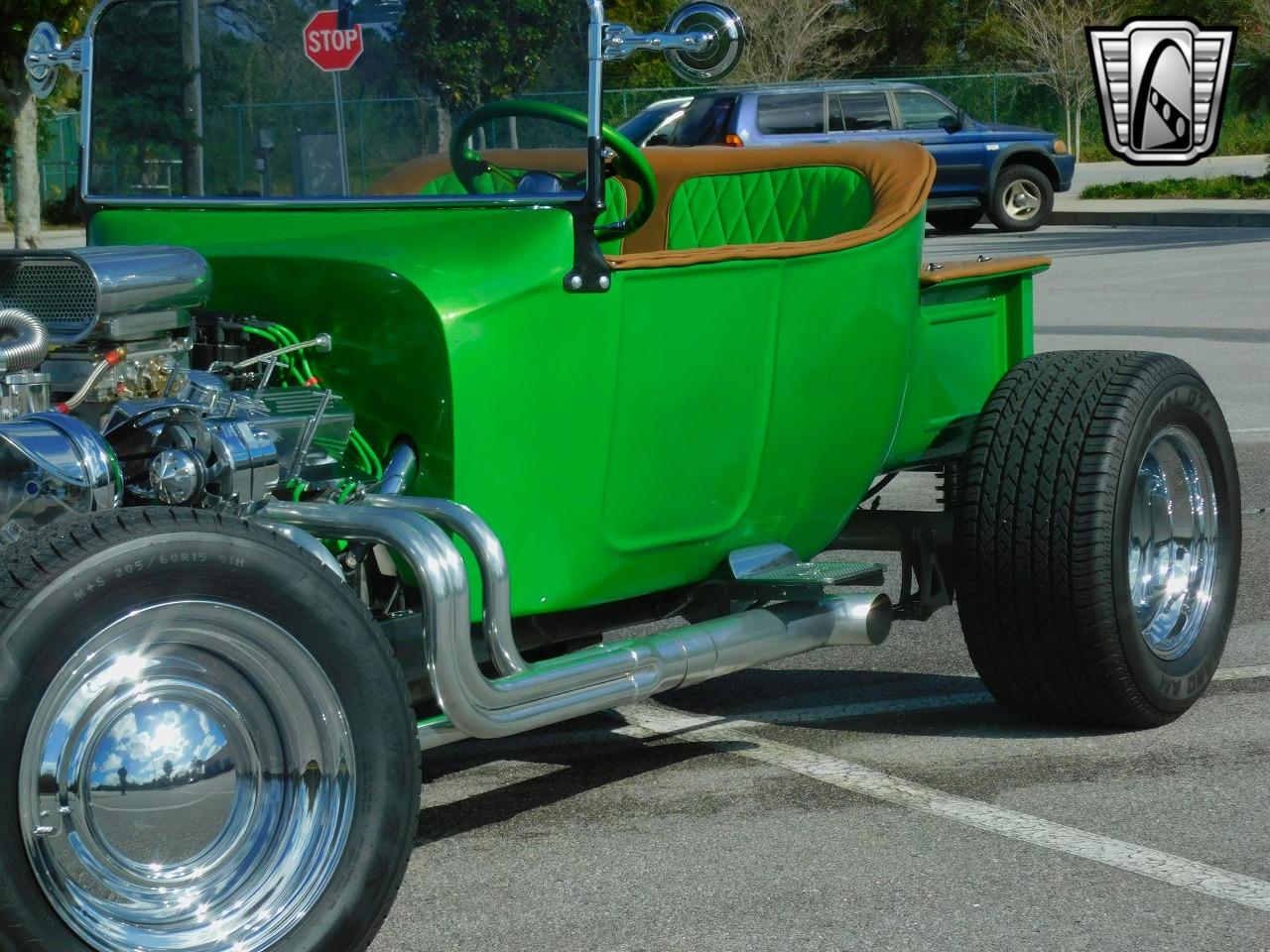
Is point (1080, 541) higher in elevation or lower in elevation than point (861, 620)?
higher

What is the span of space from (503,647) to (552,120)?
108 cm

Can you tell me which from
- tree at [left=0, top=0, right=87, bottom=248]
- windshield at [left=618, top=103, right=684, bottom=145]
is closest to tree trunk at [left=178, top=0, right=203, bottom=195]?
tree at [left=0, top=0, right=87, bottom=248]

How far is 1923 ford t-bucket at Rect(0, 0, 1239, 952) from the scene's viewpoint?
105 inches

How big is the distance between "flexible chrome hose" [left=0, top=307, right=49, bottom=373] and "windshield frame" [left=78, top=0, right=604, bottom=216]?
824 mm

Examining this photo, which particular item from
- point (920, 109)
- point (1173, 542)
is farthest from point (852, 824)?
point (920, 109)

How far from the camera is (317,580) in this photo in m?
2.75

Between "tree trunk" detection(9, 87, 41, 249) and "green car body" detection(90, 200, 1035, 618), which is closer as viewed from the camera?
"green car body" detection(90, 200, 1035, 618)

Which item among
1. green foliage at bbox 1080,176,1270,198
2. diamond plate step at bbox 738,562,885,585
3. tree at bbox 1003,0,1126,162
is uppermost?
tree at bbox 1003,0,1126,162

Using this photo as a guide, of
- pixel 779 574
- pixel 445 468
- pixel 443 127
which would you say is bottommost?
pixel 779 574

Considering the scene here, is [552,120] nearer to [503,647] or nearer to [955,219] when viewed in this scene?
[503,647]

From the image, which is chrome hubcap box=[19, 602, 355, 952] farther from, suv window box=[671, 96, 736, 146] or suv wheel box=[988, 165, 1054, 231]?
suv wheel box=[988, 165, 1054, 231]

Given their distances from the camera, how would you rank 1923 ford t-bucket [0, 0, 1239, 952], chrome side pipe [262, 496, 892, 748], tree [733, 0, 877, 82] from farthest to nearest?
tree [733, 0, 877, 82] < chrome side pipe [262, 496, 892, 748] < 1923 ford t-bucket [0, 0, 1239, 952]

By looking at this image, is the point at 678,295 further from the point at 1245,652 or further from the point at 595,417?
the point at 1245,652

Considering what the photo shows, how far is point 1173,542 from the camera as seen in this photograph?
14.4 feet
